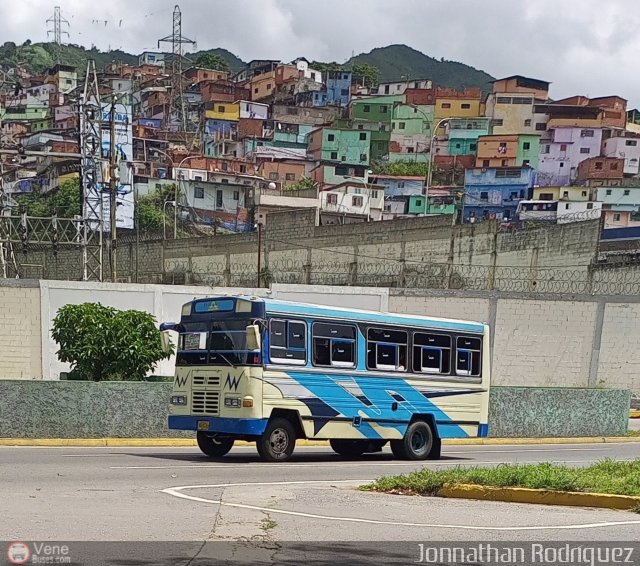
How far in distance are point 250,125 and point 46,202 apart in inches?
1580

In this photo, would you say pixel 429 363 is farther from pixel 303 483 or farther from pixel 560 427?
pixel 560 427

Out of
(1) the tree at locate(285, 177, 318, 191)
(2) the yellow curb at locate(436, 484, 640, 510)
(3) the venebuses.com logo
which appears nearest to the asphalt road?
(2) the yellow curb at locate(436, 484, 640, 510)

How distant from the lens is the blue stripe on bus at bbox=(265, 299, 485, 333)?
17.2 meters

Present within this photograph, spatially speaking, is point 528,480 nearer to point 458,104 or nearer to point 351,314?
point 351,314

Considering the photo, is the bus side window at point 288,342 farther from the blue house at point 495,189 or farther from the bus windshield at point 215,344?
the blue house at point 495,189

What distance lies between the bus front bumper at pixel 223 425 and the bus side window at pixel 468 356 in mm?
5390

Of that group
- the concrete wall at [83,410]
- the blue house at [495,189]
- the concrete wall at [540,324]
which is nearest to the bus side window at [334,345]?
the concrete wall at [83,410]

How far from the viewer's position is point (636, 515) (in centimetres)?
1056

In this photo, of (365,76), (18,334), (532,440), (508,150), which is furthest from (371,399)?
(365,76)

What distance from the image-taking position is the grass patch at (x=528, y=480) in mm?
11797

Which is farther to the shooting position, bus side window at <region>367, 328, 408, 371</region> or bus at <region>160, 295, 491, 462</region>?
bus side window at <region>367, 328, 408, 371</region>

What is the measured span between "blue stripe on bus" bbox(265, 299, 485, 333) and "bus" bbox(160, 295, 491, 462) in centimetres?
2

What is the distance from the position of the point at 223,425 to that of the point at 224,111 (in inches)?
4564

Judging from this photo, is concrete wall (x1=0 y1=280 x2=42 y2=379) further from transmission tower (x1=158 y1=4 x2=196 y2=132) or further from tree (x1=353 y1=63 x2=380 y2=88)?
tree (x1=353 y1=63 x2=380 y2=88)
